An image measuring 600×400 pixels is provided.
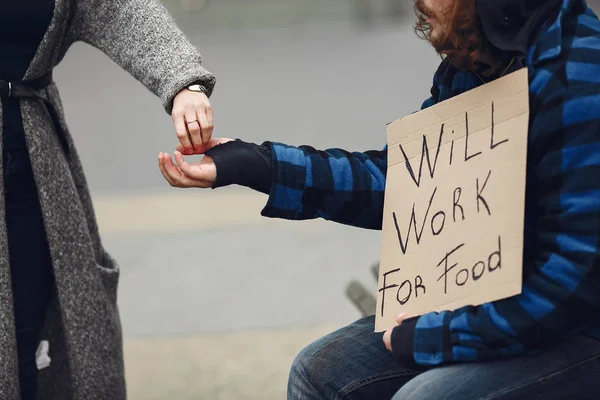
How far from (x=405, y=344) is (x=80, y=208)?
810 mm

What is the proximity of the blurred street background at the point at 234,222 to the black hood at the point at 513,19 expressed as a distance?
5.32ft

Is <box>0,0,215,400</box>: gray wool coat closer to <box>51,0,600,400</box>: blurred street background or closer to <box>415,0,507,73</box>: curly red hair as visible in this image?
<box>415,0,507,73</box>: curly red hair

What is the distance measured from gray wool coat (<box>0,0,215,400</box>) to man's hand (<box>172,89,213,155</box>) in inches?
1.6

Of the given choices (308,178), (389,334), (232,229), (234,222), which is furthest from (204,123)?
(234,222)

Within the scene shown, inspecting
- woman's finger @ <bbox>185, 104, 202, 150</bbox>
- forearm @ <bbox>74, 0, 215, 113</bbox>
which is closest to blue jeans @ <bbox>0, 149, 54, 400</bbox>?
forearm @ <bbox>74, 0, 215, 113</bbox>

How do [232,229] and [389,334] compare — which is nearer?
[389,334]

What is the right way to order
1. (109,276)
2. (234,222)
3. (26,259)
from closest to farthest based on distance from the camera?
(26,259) → (109,276) → (234,222)

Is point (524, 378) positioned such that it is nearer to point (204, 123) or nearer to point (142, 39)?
point (204, 123)

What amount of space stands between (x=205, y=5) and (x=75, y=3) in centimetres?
1192

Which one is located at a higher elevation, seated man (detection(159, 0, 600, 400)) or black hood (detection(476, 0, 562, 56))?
black hood (detection(476, 0, 562, 56))

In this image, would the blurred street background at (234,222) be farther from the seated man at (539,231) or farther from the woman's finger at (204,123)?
the seated man at (539,231)

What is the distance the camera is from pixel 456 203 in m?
1.48

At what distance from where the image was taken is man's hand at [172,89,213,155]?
1.62 metres

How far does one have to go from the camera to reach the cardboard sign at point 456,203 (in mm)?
1366
